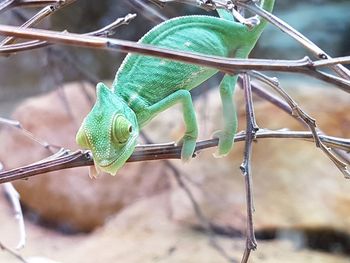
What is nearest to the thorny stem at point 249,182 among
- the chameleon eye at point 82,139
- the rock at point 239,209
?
the chameleon eye at point 82,139

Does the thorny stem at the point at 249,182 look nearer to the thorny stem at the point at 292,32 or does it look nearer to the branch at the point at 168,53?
the thorny stem at the point at 292,32

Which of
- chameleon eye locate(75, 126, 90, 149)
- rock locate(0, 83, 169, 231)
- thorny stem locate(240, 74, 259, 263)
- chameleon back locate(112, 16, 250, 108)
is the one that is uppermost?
chameleon back locate(112, 16, 250, 108)

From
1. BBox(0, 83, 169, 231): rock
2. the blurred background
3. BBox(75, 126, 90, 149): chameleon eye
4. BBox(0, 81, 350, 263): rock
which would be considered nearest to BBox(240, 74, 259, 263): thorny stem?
BBox(75, 126, 90, 149): chameleon eye

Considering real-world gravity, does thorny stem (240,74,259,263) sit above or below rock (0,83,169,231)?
above

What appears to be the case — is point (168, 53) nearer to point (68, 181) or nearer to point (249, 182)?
point (249, 182)

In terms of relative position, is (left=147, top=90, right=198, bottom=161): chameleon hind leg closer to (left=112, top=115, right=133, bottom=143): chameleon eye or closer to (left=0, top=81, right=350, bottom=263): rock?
(left=112, top=115, right=133, bottom=143): chameleon eye

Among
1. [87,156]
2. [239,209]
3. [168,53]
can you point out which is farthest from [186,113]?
[239,209]

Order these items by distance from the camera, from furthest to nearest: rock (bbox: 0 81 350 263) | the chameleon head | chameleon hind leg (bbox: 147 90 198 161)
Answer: rock (bbox: 0 81 350 263)
chameleon hind leg (bbox: 147 90 198 161)
the chameleon head
